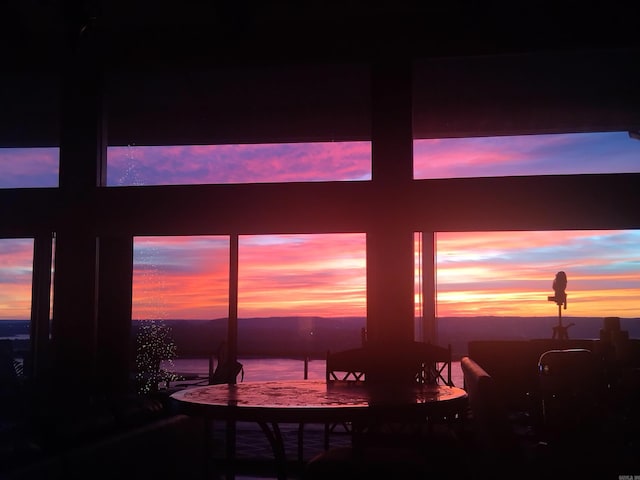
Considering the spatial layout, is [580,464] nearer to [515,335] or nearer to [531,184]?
[531,184]

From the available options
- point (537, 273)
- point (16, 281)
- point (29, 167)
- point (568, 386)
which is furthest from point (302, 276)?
point (568, 386)

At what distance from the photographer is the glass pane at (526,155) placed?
622 centimetres

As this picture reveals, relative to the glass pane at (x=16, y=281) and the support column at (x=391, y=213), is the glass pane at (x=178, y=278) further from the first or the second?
the support column at (x=391, y=213)

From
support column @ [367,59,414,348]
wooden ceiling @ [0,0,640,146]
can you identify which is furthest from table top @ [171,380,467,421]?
wooden ceiling @ [0,0,640,146]

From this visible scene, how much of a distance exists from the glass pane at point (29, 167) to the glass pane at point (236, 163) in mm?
622

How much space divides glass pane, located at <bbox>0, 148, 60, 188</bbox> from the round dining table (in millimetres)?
4331

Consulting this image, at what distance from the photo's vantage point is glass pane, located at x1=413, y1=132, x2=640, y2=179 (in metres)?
6.22

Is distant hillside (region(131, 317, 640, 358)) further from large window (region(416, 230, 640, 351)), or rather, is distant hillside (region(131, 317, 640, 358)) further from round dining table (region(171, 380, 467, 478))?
round dining table (region(171, 380, 467, 478))

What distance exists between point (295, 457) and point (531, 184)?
3.45 m

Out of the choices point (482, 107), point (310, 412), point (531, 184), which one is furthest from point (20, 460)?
point (482, 107)

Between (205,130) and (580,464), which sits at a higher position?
(205,130)

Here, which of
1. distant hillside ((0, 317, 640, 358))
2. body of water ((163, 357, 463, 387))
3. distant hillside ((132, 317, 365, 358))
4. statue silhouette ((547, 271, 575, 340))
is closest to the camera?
statue silhouette ((547, 271, 575, 340))

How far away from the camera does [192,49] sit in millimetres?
6602

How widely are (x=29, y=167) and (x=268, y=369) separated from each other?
8.60m
